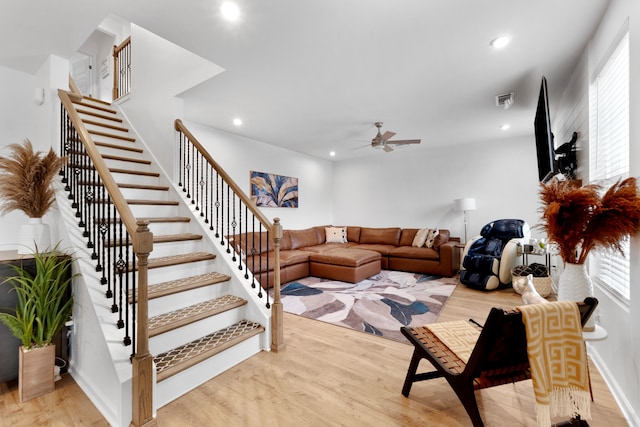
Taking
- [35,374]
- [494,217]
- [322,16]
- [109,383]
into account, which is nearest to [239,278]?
[109,383]

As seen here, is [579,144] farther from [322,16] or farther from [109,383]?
[109,383]

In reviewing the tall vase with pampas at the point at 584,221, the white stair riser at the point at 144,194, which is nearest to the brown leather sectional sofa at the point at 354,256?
the white stair riser at the point at 144,194

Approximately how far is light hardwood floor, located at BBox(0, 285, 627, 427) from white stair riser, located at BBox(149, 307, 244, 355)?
0.36 meters

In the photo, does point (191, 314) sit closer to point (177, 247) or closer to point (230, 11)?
point (177, 247)

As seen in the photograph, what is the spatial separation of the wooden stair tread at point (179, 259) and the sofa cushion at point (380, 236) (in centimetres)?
430

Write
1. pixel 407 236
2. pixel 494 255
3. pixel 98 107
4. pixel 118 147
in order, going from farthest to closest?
pixel 407 236
pixel 494 255
pixel 98 107
pixel 118 147

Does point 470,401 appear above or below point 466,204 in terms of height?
below

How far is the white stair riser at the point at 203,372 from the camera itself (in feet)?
5.95

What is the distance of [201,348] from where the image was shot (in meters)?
2.11

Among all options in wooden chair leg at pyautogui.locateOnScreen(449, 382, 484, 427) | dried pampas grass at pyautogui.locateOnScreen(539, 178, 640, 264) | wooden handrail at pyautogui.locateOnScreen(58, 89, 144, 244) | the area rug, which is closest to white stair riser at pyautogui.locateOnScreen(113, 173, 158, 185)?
A: wooden handrail at pyautogui.locateOnScreen(58, 89, 144, 244)

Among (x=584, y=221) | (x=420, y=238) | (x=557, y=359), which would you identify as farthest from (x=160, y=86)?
(x=420, y=238)

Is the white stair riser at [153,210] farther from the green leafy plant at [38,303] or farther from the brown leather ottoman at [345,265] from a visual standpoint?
the brown leather ottoman at [345,265]

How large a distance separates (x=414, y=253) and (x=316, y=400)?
4022 mm

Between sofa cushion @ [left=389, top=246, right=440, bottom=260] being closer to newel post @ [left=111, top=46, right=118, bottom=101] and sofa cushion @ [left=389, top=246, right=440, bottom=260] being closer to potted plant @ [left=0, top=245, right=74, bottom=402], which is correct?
potted plant @ [left=0, top=245, right=74, bottom=402]
